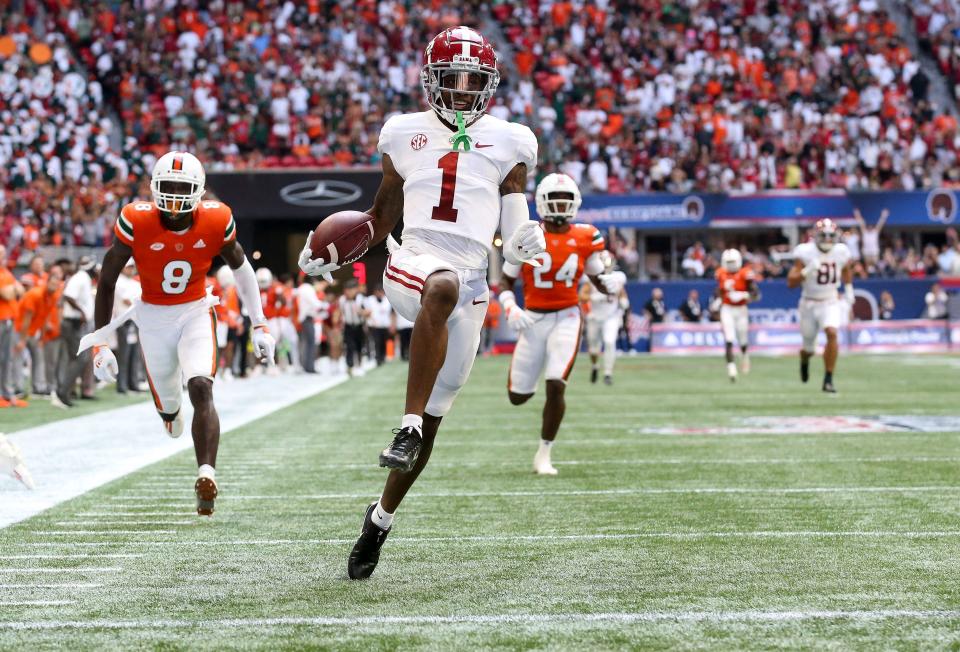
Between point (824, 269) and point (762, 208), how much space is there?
11.8m

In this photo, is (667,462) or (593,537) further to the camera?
(667,462)

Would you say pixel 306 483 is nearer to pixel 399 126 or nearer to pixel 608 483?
pixel 608 483

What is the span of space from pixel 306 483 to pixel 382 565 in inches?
115

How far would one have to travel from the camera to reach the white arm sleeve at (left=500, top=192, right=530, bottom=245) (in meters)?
5.07

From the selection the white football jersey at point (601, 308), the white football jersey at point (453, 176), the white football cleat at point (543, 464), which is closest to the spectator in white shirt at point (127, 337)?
the white football jersey at point (601, 308)

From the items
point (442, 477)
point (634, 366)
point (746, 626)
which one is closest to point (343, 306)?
point (634, 366)

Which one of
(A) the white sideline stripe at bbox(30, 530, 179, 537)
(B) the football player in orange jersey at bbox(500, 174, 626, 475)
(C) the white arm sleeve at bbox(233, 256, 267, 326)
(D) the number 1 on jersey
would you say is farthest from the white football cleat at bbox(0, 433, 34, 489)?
(B) the football player in orange jersey at bbox(500, 174, 626, 475)

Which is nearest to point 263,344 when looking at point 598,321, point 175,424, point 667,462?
point 175,424

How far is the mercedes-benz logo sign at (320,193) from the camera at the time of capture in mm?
26266

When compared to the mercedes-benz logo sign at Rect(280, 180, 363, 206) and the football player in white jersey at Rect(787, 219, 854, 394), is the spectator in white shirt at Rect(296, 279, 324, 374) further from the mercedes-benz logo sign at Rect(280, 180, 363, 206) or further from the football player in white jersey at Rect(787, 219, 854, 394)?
the football player in white jersey at Rect(787, 219, 854, 394)

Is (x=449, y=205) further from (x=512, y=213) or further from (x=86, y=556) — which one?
(x=86, y=556)

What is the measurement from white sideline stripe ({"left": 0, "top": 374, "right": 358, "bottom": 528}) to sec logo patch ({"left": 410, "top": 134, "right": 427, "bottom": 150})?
111 inches

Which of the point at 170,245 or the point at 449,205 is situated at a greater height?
the point at 449,205

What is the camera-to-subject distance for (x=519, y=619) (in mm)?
4086
